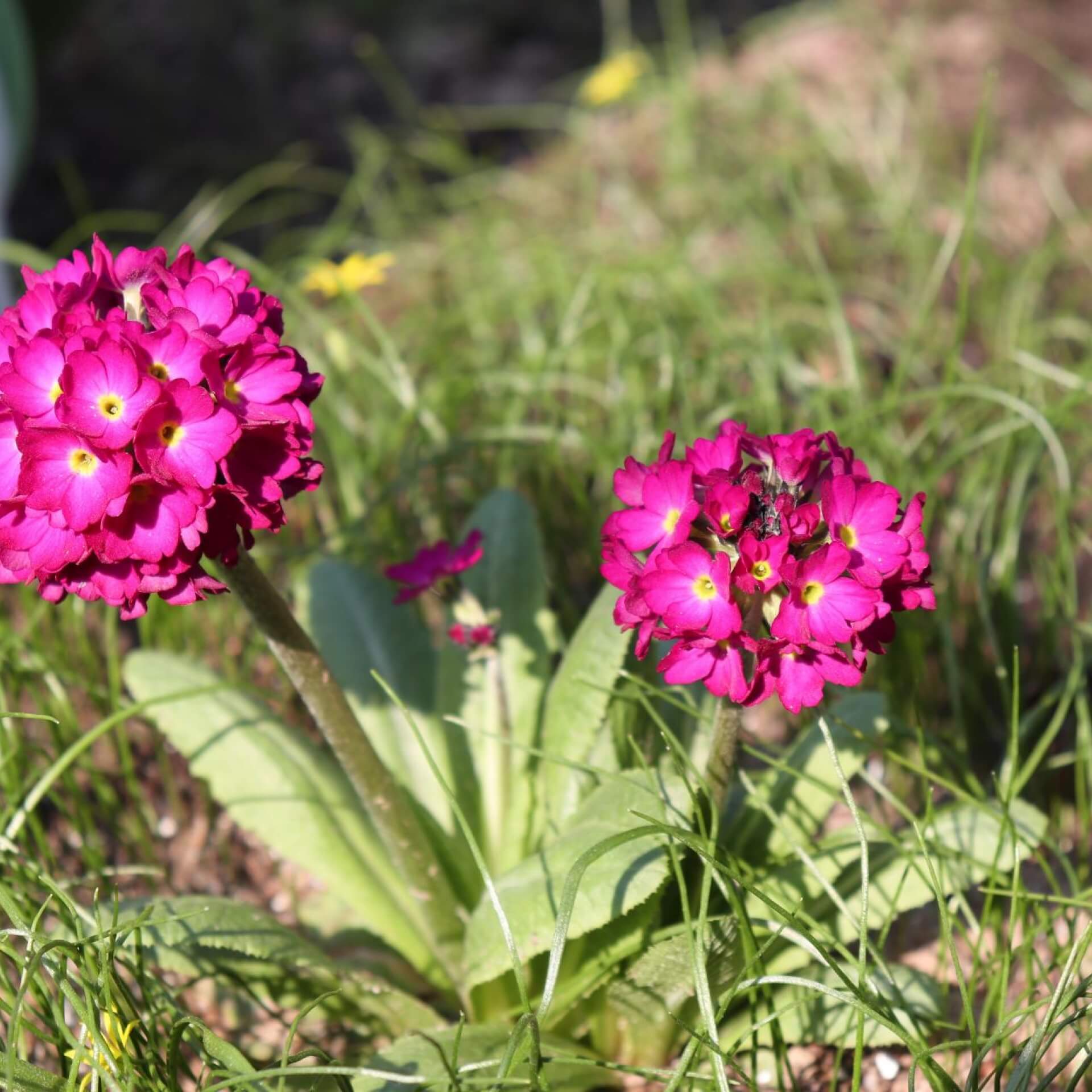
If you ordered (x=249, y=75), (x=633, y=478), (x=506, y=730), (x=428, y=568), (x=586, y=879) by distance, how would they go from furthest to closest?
(x=249, y=75) → (x=506, y=730) → (x=428, y=568) → (x=586, y=879) → (x=633, y=478)

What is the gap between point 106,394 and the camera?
1.34 meters

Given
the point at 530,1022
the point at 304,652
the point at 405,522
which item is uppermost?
the point at 304,652

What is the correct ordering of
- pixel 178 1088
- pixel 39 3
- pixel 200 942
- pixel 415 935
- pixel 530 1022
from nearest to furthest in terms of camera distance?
1. pixel 530 1022
2. pixel 178 1088
3. pixel 200 942
4. pixel 415 935
5. pixel 39 3

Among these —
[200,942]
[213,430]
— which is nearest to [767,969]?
[200,942]

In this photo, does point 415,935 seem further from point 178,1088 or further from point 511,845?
point 178,1088

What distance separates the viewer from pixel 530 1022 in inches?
59.2

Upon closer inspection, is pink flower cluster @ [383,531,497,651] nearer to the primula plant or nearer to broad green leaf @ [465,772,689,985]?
the primula plant

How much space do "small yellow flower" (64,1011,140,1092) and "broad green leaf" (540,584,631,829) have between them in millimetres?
→ 723

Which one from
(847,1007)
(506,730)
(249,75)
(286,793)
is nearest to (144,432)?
(286,793)

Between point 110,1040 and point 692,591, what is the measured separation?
3.54 feet

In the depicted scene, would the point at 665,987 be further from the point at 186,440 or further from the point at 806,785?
the point at 186,440

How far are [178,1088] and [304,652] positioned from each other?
2.03 ft

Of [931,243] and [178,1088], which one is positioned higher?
[931,243]

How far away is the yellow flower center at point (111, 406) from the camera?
52.6 inches
